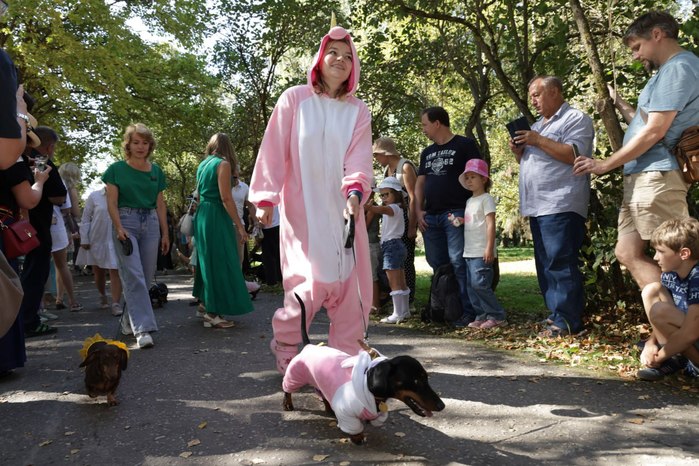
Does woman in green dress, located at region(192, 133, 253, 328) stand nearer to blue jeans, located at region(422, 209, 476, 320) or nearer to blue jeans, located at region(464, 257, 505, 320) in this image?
blue jeans, located at region(422, 209, 476, 320)

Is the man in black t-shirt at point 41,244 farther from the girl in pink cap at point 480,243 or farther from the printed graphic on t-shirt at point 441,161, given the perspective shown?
the girl in pink cap at point 480,243

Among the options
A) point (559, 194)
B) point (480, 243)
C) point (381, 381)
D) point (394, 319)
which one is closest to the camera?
point (381, 381)

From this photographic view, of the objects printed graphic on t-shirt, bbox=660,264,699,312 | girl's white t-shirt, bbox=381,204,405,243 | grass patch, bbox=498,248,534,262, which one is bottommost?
grass patch, bbox=498,248,534,262

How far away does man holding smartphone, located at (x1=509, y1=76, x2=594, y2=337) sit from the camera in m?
5.56

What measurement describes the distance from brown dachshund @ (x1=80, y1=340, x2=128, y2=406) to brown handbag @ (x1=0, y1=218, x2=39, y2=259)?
1252 millimetres

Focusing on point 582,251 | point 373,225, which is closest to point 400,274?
point 373,225

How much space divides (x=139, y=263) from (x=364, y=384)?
3.81m

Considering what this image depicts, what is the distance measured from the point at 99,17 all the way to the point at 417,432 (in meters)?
14.9

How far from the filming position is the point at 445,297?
684cm

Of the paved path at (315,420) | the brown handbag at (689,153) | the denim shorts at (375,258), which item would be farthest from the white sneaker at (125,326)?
the brown handbag at (689,153)

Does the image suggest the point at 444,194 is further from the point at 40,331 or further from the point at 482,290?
the point at 40,331

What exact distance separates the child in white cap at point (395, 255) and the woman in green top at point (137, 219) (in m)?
2.53

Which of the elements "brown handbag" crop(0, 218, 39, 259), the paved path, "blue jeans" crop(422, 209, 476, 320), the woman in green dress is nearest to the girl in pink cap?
"blue jeans" crop(422, 209, 476, 320)

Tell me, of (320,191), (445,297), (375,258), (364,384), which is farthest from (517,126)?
(364,384)
